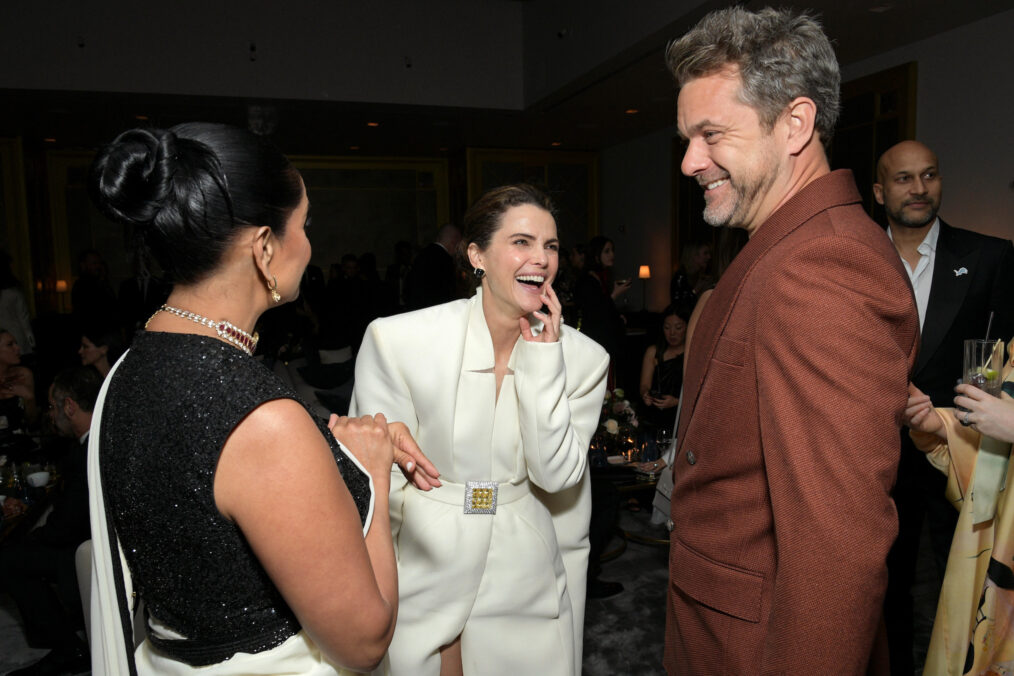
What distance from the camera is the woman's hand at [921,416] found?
1709mm

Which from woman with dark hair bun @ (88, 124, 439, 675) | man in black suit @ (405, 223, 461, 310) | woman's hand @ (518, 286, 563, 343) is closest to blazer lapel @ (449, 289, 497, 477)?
woman's hand @ (518, 286, 563, 343)

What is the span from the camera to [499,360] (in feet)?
6.72

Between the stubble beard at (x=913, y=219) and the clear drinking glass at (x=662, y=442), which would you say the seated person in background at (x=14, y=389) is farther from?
the stubble beard at (x=913, y=219)

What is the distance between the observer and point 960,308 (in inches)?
102

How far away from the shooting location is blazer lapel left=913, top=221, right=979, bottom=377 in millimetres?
2605

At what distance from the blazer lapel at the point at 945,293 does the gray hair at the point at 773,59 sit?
180 centimetres

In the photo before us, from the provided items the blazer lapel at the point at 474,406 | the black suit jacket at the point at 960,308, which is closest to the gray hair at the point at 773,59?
the blazer lapel at the point at 474,406

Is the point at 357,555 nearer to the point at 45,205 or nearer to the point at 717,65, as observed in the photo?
the point at 717,65

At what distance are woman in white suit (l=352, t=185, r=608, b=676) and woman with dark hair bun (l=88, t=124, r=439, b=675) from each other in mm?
742

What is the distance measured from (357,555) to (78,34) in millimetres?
8208

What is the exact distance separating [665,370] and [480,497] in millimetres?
3138

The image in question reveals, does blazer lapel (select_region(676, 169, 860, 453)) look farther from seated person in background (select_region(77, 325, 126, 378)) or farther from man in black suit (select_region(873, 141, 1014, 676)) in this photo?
seated person in background (select_region(77, 325, 126, 378))

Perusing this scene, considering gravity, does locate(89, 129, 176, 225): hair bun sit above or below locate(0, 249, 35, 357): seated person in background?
above

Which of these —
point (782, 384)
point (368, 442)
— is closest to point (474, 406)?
point (368, 442)
